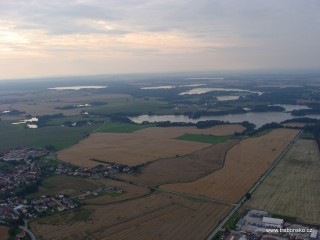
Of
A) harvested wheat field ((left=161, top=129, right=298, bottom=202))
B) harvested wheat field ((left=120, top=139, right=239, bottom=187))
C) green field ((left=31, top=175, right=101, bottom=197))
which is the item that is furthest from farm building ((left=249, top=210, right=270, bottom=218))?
green field ((left=31, top=175, right=101, bottom=197))

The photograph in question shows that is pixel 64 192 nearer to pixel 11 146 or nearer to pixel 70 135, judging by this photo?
pixel 11 146

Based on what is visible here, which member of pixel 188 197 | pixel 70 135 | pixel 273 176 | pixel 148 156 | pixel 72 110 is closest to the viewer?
pixel 188 197

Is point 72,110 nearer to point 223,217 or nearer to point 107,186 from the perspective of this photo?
point 107,186

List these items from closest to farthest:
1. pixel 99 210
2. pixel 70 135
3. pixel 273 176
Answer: pixel 99 210
pixel 273 176
pixel 70 135

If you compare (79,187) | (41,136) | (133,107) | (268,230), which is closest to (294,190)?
(268,230)

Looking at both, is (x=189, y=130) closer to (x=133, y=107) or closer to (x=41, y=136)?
(x=41, y=136)

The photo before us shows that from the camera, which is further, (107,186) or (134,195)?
(107,186)

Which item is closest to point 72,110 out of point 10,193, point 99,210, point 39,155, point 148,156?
point 39,155
